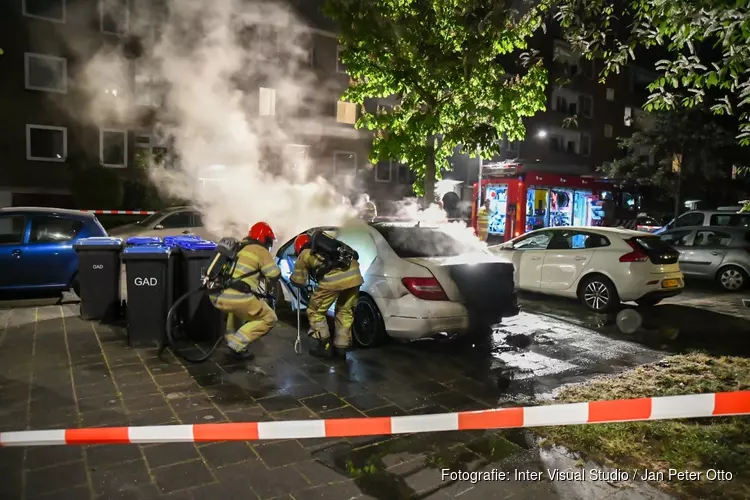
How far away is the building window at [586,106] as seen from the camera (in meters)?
37.9

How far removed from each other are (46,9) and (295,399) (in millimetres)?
21095

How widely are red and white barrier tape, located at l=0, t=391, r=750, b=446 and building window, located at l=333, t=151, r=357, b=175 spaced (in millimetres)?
22710

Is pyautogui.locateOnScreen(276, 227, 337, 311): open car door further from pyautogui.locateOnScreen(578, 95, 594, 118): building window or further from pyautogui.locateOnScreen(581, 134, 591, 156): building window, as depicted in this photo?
pyautogui.locateOnScreen(578, 95, 594, 118): building window

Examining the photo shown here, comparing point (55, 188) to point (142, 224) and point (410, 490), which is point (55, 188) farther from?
point (410, 490)

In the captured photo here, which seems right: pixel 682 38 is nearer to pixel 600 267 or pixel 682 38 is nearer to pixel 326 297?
pixel 600 267

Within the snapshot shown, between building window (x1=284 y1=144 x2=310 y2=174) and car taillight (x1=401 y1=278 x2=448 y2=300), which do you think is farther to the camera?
building window (x1=284 y1=144 x2=310 y2=174)

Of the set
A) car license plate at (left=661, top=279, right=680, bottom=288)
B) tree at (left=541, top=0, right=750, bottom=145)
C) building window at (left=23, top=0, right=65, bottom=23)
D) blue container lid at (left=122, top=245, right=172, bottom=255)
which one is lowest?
car license plate at (left=661, top=279, right=680, bottom=288)

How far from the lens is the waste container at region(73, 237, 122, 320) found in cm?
688

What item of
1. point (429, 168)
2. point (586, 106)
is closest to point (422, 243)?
point (429, 168)

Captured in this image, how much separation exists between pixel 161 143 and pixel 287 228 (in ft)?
37.4

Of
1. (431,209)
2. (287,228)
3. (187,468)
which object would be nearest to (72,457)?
(187,468)

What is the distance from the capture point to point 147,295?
603 cm

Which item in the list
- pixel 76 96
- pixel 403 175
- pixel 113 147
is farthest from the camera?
pixel 403 175

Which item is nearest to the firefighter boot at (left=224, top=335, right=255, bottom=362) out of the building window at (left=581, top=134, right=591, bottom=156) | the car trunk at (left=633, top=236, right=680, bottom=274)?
the car trunk at (left=633, top=236, right=680, bottom=274)
